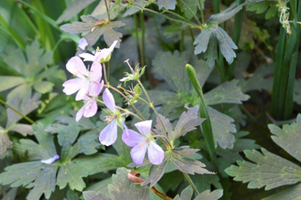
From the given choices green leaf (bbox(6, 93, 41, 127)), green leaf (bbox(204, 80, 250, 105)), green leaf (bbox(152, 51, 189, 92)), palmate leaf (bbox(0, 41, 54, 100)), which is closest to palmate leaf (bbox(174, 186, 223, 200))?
green leaf (bbox(204, 80, 250, 105))

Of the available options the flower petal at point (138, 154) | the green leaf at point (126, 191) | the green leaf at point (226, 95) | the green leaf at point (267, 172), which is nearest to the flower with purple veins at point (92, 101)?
the flower petal at point (138, 154)

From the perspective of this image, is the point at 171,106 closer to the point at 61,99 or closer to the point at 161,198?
the point at 161,198

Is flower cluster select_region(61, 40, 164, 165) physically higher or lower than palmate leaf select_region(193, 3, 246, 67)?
lower

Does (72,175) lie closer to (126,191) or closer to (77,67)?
(126,191)

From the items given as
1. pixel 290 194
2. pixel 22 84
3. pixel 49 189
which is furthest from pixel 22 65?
pixel 290 194

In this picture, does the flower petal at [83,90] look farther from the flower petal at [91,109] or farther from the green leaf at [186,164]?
the green leaf at [186,164]

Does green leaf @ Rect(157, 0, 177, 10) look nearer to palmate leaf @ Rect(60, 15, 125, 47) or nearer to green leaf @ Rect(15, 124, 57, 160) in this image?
palmate leaf @ Rect(60, 15, 125, 47)

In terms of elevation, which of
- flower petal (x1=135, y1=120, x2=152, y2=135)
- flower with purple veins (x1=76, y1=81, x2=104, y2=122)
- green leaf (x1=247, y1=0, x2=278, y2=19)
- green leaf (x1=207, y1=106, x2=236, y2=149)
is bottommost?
green leaf (x1=207, y1=106, x2=236, y2=149)
